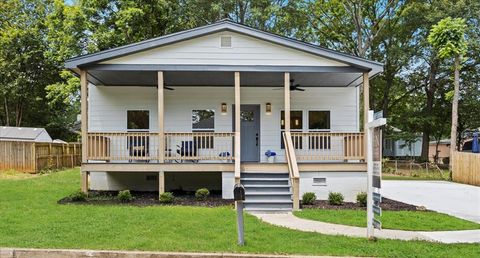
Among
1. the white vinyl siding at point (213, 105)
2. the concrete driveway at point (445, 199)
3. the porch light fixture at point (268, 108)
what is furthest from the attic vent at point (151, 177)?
the concrete driveway at point (445, 199)

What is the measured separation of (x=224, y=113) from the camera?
16.0m

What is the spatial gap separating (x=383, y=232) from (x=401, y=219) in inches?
64.2

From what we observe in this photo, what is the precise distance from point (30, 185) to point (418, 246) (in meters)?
13.2

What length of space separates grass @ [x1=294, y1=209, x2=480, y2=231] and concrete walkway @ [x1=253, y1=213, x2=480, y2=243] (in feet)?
1.18

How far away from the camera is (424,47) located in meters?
31.2

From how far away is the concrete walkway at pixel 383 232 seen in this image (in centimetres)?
803

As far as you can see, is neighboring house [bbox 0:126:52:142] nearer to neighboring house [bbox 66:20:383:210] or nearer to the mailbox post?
neighboring house [bbox 66:20:383:210]

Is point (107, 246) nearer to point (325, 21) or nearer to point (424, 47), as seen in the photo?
point (424, 47)

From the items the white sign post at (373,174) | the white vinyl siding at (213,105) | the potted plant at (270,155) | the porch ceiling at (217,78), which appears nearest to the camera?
the white sign post at (373,174)

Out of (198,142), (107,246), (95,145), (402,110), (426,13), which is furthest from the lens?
(402,110)

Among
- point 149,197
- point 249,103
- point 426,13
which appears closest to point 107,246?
point 149,197

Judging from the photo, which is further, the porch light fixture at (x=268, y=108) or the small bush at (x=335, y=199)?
the porch light fixture at (x=268, y=108)

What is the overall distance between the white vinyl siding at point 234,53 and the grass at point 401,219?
4.87m

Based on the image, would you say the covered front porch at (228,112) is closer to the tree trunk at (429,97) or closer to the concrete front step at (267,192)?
the concrete front step at (267,192)
